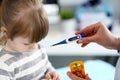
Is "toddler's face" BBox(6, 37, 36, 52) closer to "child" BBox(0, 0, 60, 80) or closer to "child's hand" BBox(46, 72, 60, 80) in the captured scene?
"child" BBox(0, 0, 60, 80)

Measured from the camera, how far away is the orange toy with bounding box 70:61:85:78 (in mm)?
1137

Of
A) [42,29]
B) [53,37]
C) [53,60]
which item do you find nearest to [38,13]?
[42,29]

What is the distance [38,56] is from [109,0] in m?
1.13

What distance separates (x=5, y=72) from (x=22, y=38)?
0.49 feet

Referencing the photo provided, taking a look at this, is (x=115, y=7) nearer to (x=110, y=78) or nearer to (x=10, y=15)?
(x=110, y=78)

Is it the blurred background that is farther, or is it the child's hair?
the blurred background

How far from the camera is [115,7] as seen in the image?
2.21 meters

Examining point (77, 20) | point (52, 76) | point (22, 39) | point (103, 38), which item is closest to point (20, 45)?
point (22, 39)

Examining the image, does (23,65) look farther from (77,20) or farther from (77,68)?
(77,20)

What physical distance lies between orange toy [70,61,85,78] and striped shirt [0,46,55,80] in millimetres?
170

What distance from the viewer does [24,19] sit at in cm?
108

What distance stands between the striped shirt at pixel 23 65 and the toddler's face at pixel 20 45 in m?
0.02

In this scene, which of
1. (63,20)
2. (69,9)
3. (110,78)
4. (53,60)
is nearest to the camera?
Answer: (110,78)

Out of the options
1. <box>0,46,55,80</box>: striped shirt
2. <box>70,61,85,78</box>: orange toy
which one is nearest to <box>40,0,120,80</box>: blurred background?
<box>0,46,55,80</box>: striped shirt
